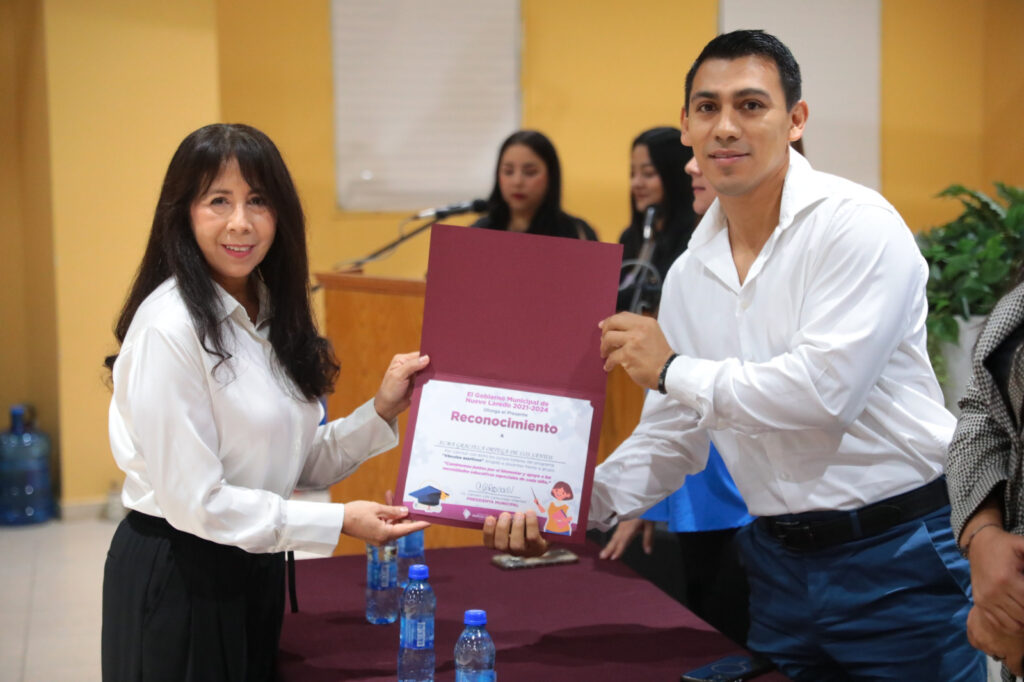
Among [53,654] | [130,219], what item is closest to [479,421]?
[53,654]

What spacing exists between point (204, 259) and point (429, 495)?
59 cm

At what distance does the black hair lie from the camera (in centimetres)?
442

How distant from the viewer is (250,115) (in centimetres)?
667

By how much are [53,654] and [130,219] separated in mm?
2747

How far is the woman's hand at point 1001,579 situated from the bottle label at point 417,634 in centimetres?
89

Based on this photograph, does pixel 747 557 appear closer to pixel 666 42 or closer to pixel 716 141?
pixel 716 141

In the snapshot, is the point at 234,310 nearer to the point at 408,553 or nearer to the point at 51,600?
the point at 408,553

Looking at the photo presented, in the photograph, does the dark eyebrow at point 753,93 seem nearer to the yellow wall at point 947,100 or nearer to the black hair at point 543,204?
the black hair at point 543,204

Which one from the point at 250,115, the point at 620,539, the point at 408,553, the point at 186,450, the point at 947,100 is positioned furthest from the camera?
the point at 947,100

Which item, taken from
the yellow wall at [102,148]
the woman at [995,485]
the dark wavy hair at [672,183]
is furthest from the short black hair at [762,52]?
the yellow wall at [102,148]

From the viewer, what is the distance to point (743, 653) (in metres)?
1.90

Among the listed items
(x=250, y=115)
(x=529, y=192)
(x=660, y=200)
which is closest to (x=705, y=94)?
(x=660, y=200)

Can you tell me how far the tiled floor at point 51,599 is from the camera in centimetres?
381

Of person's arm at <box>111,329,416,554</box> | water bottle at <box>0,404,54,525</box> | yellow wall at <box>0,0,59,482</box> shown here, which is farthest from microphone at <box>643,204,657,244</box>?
water bottle at <box>0,404,54,525</box>
